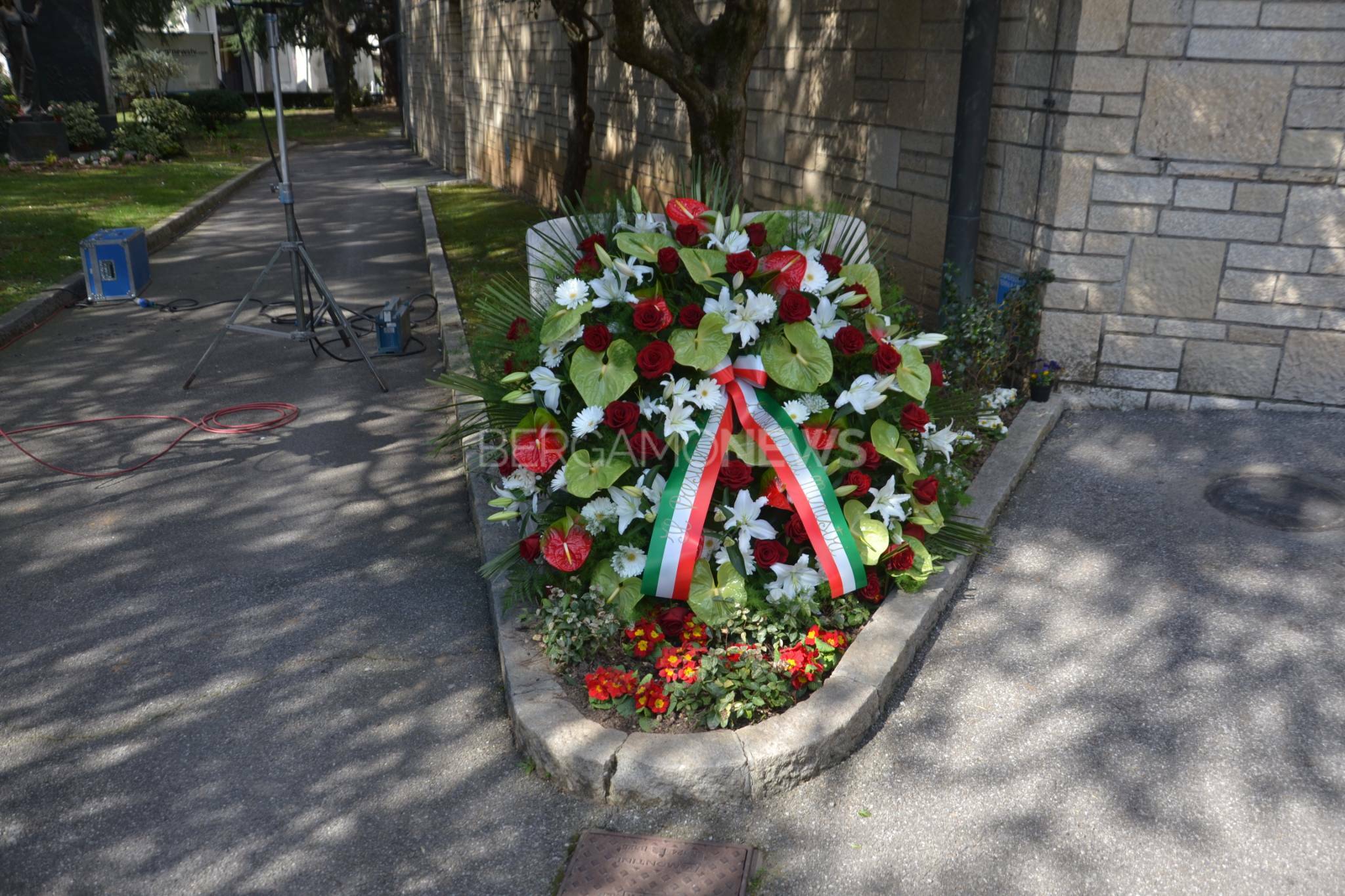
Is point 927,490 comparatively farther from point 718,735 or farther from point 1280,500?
point 1280,500

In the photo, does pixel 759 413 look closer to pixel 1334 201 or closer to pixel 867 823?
pixel 867 823

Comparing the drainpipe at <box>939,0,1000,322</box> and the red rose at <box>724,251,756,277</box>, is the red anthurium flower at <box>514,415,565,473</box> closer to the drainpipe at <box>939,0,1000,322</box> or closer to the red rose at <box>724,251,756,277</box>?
the red rose at <box>724,251,756,277</box>

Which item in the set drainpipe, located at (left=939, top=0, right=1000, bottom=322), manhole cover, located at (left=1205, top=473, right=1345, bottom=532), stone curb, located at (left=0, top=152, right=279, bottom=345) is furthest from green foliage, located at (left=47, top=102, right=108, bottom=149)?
manhole cover, located at (left=1205, top=473, right=1345, bottom=532)

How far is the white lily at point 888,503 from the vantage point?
4.09m

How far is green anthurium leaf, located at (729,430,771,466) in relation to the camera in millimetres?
3959

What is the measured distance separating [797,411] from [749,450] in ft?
0.74

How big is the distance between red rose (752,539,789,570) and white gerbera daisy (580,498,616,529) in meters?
0.54

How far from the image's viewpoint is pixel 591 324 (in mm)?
3975

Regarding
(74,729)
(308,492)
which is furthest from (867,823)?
(308,492)

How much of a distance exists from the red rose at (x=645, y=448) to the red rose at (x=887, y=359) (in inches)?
33.2

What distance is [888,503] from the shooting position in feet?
13.5

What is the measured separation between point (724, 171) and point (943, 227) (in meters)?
1.49

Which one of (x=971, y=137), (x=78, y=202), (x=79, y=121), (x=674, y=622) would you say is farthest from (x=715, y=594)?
(x=79, y=121)

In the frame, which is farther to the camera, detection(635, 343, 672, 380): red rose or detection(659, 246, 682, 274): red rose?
detection(659, 246, 682, 274): red rose
